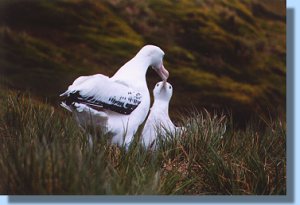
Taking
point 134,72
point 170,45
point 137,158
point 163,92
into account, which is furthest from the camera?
point 170,45

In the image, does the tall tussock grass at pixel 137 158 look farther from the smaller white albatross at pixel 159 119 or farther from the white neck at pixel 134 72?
the white neck at pixel 134 72

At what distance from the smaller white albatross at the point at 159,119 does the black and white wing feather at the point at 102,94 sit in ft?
0.62

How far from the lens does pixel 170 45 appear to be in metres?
4.10

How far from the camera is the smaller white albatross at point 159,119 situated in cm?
388

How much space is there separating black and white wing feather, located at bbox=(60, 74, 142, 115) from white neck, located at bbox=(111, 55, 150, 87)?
0.19ft

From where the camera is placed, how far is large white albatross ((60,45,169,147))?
3590mm

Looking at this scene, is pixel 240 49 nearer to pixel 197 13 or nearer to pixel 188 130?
pixel 197 13

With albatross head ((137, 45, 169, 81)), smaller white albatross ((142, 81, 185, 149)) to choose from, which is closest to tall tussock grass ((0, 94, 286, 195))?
smaller white albatross ((142, 81, 185, 149))

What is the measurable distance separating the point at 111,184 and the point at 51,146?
0.33 metres

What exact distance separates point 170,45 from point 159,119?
45cm

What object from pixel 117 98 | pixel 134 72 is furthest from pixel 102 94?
pixel 134 72

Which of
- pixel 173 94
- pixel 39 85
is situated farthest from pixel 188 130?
pixel 39 85

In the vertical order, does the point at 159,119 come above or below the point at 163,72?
below

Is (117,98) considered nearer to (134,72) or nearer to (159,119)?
(134,72)
